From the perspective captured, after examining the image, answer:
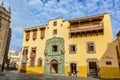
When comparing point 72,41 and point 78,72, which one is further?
point 72,41

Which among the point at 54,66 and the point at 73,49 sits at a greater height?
the point at 73,49

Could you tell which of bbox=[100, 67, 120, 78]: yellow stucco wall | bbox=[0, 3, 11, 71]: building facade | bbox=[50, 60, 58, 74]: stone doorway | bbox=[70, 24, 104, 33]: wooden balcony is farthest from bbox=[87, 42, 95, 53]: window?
bbox=[0, 3, 11, 71]: building facade

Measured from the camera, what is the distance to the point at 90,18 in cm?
2467

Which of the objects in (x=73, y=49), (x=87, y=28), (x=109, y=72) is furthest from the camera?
(x=73, y=49)

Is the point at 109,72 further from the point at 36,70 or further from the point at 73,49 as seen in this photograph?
the point at 36,70

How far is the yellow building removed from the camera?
22.5m

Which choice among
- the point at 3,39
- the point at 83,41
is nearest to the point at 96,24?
the point at 83,41

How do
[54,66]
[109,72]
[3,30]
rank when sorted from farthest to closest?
1. [3,30]
2. [54,66]
3. [109,72]

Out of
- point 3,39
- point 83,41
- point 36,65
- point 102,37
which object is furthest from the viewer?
point 3,39

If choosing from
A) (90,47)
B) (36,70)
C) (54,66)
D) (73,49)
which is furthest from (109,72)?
(36,70)

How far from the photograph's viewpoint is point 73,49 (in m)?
25.8

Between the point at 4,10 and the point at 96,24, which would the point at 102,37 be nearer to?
the point at 96,24

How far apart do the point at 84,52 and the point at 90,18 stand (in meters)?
6.32

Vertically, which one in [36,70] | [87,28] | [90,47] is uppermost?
[87,28]
